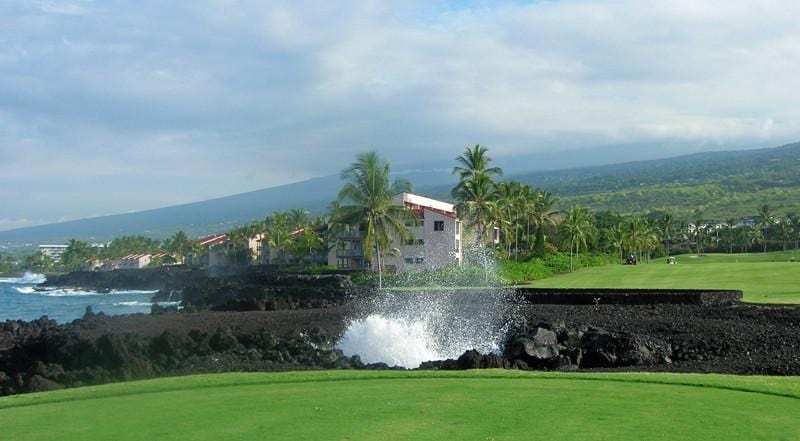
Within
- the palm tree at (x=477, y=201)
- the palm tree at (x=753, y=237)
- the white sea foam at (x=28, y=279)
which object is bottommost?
the white sea foam at (x=28, y=279)

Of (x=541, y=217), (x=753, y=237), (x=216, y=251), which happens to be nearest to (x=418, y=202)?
(x=541, y=217)

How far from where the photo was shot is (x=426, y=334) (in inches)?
1012

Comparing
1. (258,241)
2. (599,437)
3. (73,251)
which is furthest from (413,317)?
(73,251)

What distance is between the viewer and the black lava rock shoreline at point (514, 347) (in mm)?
17766

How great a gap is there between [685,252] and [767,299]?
3509 inches

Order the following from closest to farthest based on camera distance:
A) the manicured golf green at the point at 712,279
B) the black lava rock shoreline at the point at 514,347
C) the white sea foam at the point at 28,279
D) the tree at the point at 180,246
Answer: the black lava rock shoreline at the point at 514,347
the manicured golf green at the point at 712,279
the tree at the point at 180,246
the white sea foam at the point at 28,279

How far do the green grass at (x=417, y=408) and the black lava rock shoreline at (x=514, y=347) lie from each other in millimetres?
3961

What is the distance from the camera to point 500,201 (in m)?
69.7

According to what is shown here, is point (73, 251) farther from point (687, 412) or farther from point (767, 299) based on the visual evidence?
point (687, 412)

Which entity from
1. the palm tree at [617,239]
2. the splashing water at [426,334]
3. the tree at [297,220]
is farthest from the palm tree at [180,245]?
the splashing water at [426,334]

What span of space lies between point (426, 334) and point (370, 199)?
30.8 meters

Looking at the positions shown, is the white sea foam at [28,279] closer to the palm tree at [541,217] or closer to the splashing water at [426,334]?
the palm tree at [541,217]

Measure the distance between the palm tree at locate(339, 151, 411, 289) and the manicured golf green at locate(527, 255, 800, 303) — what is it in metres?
12.1

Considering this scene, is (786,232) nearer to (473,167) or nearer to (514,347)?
(473,167)
